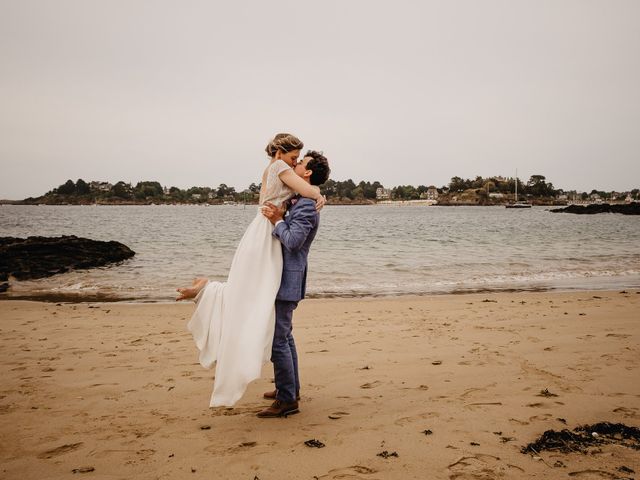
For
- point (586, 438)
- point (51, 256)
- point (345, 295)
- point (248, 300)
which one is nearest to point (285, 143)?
point (248, 300)

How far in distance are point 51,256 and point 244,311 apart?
17.1m

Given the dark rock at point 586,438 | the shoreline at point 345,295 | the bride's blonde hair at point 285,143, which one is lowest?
the shoreline at point 345,295

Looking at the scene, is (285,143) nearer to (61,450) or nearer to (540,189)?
(61,450)

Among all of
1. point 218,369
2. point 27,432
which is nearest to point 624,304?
point 218,369

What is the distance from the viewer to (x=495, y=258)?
64.8 feet

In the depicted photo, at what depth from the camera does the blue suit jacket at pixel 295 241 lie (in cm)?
340

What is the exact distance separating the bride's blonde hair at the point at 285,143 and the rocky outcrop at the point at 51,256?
12644 millimetres

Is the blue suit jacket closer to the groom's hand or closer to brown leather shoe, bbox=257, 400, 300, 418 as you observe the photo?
the groom's hand

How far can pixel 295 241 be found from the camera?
3381 mm

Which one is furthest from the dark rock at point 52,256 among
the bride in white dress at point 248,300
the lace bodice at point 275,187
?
the lace bodice at point 275,187

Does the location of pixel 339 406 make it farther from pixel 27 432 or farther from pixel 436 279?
pixel 436 279

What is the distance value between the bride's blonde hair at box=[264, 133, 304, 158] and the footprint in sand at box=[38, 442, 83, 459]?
2782 mm

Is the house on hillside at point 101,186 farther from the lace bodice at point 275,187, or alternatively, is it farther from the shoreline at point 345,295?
the lace bodice at point 275,187

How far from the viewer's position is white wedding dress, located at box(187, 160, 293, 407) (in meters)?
3.38
